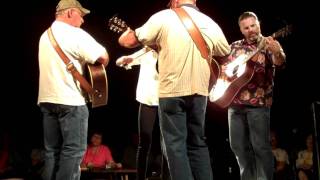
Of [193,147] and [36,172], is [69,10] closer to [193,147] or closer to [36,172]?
[193,147]

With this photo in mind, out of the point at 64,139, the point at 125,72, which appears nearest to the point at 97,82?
the point at 64,139

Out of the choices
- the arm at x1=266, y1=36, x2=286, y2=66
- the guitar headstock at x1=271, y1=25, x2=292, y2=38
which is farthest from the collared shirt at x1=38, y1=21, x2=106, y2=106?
the guitar headstock at x1=271, y1=25, x2=292, y2=38

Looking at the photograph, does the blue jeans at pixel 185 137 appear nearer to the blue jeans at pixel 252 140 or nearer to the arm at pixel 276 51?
the blue jeans at pixel 252 140

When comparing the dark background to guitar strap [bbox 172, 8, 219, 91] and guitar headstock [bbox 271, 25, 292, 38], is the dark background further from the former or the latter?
guitar strap [bbox 172, 8, 219, 91]

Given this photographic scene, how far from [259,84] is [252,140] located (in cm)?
56

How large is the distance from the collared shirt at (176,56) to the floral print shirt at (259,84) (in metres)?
0.99

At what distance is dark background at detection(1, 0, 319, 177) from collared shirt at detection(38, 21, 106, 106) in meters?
4.53

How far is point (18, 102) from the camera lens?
9172mm

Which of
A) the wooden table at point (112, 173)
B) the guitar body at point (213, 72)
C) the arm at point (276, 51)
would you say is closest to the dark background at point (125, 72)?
the wooden table at point (112, 173)

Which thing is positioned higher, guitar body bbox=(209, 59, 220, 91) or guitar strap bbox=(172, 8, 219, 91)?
guitar strap bbox=(172, 8, 219, 91)

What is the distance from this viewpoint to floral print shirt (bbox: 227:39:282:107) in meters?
4.80

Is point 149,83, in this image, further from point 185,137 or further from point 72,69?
point 185,137

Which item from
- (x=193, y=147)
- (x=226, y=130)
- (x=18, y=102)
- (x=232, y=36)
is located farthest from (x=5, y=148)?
(x=193, y=147)

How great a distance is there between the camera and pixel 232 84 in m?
4.80
